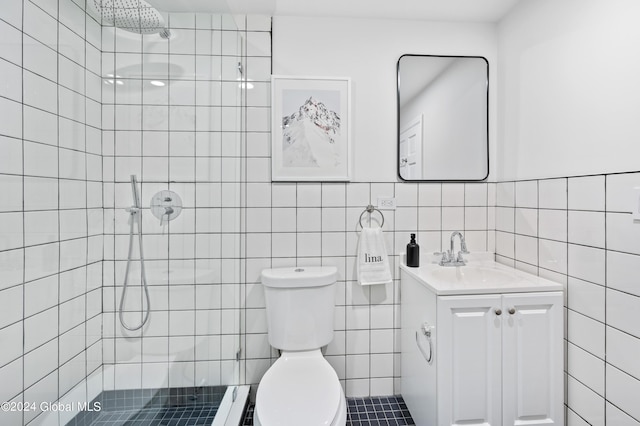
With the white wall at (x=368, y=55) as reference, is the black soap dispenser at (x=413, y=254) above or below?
below

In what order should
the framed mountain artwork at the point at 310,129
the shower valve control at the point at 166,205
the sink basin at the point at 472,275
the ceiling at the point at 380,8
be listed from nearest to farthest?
the shower valve control at the point at 166,205, the sink basin at the point at 472,275, the ceiling at the point at 380,8, the framed mountain artwork at the point at 310,129

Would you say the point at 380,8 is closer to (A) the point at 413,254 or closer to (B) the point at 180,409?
(A) the point at 413,254

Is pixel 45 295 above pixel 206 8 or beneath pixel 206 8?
beneath

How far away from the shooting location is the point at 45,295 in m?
1.05

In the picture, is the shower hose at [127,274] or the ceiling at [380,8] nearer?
the shower hose at [127,274]

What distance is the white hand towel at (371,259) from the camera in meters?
1.74

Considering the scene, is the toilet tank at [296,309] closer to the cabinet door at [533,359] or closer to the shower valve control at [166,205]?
the shower valve control at [166,205]

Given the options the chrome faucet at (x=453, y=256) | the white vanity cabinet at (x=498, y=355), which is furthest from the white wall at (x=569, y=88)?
the white vanity cabinet at (x=498, y=355)

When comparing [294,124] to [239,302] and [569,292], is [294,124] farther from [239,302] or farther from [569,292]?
[569,292]

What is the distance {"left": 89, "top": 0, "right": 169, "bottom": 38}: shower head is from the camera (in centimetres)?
109

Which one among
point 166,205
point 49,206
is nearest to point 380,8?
point 166,205

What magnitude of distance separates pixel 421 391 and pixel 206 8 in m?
2.14

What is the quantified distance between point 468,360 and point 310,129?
4.54 ft

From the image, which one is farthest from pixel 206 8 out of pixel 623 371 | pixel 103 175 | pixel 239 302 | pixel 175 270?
pixel 623 371
